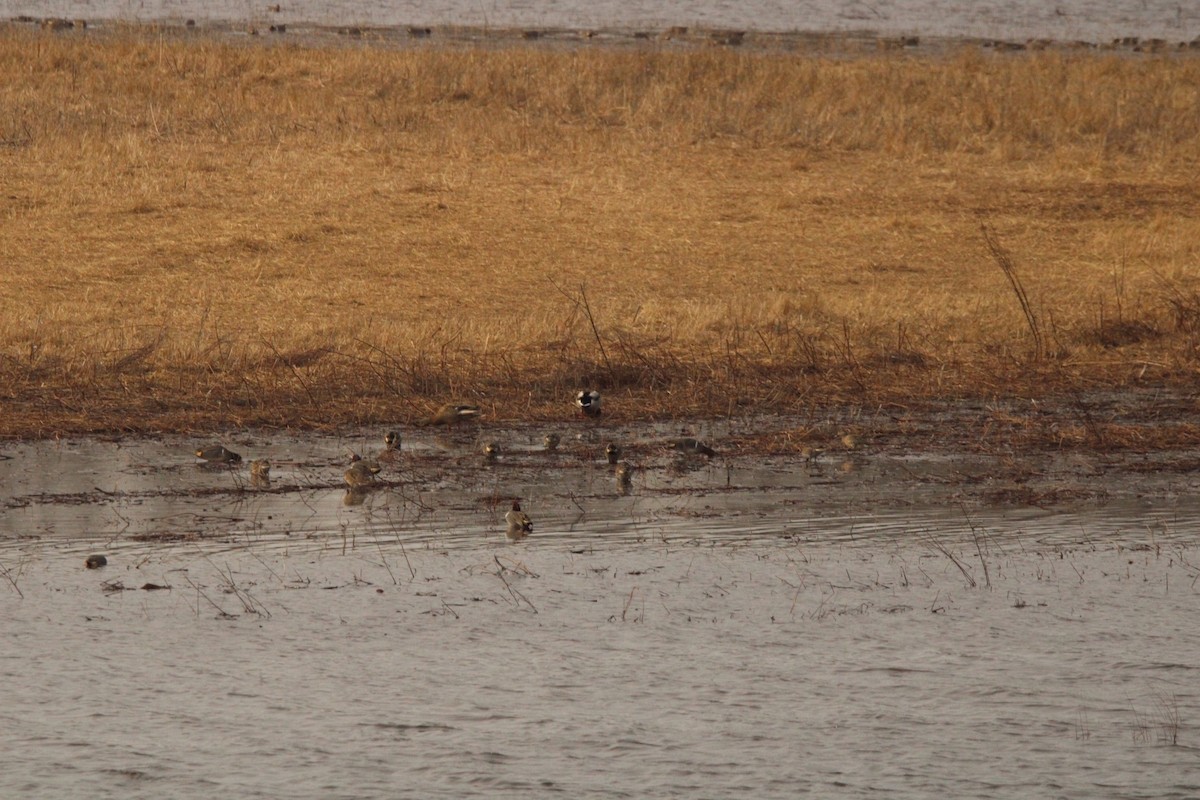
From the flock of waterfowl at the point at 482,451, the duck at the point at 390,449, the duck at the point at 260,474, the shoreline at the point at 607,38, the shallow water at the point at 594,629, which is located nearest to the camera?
→ the shallow water at the point at 594,629

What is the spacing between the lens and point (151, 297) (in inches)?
549

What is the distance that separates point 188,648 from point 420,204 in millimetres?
11460

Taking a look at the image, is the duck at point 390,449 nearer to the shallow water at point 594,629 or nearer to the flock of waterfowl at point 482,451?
the flock of waterfowl at point 482,451

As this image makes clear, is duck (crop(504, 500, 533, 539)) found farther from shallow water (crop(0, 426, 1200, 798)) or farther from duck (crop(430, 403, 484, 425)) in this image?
duck (crop(430, 403, 484, 425))

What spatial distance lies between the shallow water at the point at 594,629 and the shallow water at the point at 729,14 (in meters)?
27.2

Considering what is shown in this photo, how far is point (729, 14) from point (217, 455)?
31.6 m

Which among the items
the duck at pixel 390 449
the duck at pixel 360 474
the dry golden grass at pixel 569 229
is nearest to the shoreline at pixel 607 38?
the dry golden grass at pixel 569 229

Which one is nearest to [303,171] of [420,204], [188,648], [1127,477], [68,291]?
[420,204]

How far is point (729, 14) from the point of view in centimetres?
3884

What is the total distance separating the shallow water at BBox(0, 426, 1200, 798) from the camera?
5.39 meters

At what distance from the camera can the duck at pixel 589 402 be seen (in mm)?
10062

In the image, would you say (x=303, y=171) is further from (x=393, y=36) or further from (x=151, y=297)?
(x=393, y=36)

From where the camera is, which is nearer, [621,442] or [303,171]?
[621,442]

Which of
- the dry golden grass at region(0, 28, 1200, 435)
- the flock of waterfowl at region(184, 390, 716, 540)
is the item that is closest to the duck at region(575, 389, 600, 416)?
the flock of waterfowl at region(184, 390, 716, 540)
